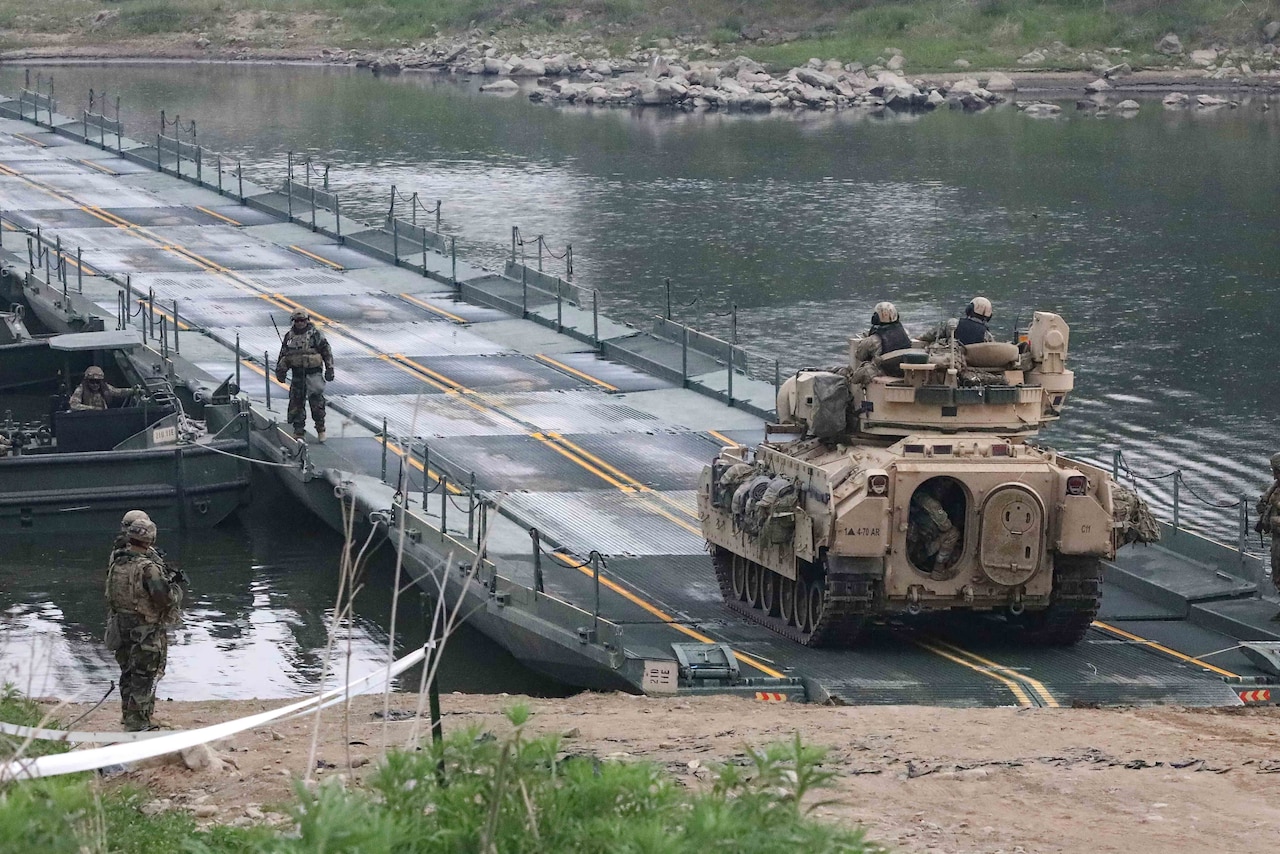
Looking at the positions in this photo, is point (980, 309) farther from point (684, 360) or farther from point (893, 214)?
point (893, 214)

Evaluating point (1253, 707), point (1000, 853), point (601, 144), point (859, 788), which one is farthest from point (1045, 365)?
point (601, 144)

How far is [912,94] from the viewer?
97438 millimetres

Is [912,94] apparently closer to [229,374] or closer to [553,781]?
[229,374]

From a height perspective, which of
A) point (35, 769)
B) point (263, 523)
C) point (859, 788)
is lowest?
point (263, 523)

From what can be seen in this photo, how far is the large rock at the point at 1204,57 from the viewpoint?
103 m

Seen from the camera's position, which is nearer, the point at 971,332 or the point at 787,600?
the point at 971,332

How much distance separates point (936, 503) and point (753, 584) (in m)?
2.94

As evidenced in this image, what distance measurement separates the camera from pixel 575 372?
1399 inches

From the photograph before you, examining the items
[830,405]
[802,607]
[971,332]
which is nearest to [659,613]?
[802,607]

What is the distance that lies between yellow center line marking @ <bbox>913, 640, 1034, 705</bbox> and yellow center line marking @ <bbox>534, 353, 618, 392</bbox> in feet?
45.5

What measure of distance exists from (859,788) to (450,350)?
2370cm

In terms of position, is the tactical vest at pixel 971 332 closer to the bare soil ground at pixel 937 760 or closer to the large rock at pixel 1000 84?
the bare soil ground at pixel 937 760

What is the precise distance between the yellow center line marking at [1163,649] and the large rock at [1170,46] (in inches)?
3445

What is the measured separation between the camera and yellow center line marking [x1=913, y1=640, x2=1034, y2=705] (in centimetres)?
1912
